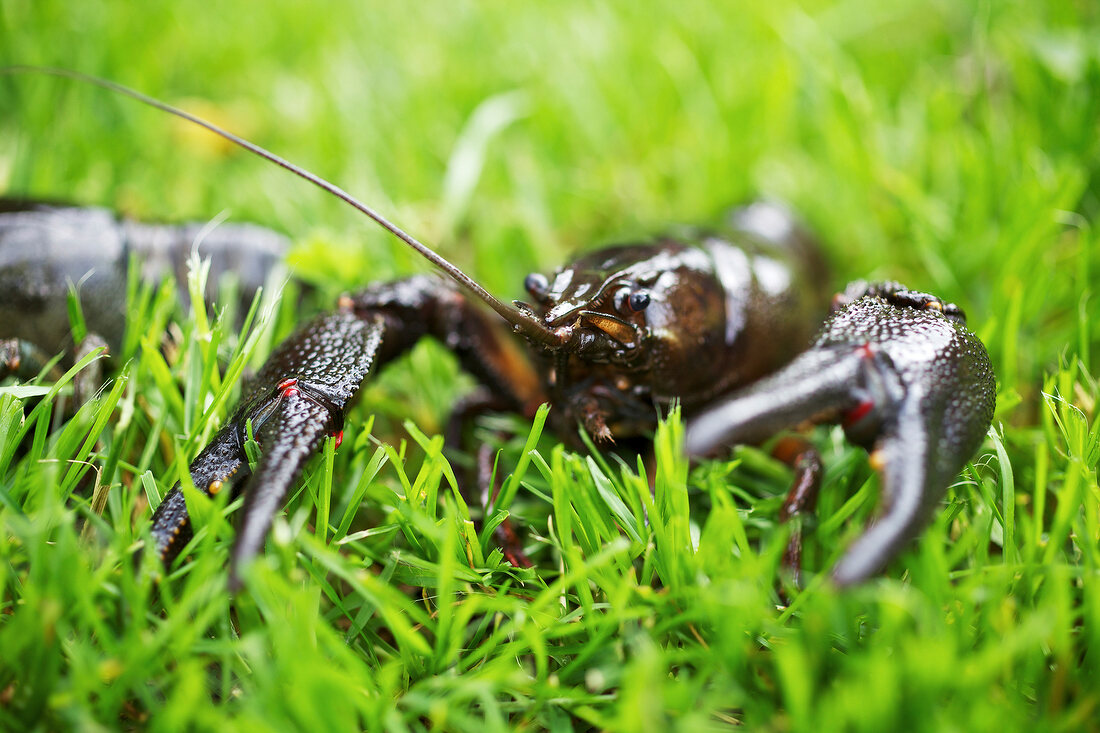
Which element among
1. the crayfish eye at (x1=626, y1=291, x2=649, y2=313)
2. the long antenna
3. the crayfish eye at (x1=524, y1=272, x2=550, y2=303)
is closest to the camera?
the long antenna

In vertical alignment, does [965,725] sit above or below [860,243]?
below

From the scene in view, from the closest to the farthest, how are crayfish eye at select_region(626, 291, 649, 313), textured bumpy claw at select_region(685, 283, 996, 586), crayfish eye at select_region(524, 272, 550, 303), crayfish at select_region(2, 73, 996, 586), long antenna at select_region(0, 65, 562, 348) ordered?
textured bumpy claw at select_region(685, 283, 996, 586) → crayfish at select_region(2, 73, 996, 586) → long antenna at select_region(0, 65, 562, 348) → crayfish eye at select_region(626, 291, 649, 313) → crayfish eye at select_region(524, 272, 550, 303)

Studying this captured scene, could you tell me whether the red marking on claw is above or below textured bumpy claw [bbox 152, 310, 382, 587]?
above

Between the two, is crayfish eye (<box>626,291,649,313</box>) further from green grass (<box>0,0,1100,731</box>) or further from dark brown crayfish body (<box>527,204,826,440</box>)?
green grass (<box>0,0,1100,731</box>)

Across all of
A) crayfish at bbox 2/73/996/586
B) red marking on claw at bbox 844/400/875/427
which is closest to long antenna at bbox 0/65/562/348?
crayfish at bbox 2/73/996/586

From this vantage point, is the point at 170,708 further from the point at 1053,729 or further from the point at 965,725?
the point at 1053,729

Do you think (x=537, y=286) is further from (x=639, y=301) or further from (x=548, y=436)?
(x=548, y=436)

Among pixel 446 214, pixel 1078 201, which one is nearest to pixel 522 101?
pixel 446 214
